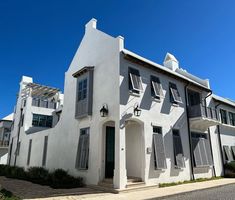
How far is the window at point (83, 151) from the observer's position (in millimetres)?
12227

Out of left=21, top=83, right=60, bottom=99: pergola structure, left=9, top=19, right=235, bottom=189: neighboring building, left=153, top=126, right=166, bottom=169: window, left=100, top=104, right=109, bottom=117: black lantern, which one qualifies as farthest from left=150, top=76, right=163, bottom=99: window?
left=21, top=83, right=60, bottom=99: pergola structure

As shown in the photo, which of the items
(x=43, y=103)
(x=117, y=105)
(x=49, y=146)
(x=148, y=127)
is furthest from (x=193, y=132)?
(x=43, y=103)

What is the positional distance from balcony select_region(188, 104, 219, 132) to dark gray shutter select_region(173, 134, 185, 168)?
7.01 feet

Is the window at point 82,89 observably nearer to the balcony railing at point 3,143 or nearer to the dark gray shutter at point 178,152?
the dark gray shutter at point 178,152

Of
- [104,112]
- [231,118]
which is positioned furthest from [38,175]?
[231,118]

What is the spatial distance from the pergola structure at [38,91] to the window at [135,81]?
17.1m

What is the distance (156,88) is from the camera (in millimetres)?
13328

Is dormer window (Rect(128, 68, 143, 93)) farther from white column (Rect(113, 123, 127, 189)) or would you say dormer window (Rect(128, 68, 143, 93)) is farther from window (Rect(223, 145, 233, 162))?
window (Rect(223, 145, 233, 162))

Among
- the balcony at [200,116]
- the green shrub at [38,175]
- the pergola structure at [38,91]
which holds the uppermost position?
the pergola structure at [38,91]

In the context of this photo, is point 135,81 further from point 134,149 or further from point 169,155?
point 169,155

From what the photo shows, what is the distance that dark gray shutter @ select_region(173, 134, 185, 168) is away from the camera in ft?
43.4

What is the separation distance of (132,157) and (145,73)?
529 centimetres

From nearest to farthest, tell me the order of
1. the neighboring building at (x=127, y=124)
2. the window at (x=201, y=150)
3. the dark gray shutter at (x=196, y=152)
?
the neighboring building at (x=127, y=124) < the dark gray shutter at (x=196, y=152) < the window at (x=201, y=150)

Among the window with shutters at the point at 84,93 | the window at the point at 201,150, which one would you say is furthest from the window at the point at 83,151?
the window at the point at 201,150
